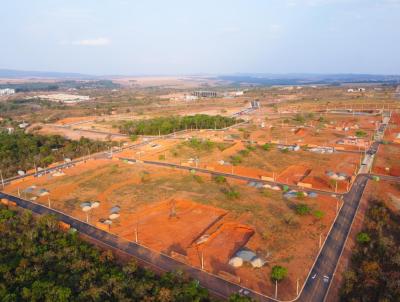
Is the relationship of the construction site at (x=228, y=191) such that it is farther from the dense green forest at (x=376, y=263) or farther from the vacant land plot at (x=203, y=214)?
the dense green forest at (x=376, y=263)

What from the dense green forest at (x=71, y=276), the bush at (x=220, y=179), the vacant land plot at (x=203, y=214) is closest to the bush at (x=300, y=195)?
the vacant land plot at (x=203, y=214)

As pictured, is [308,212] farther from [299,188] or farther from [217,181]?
[217,181]

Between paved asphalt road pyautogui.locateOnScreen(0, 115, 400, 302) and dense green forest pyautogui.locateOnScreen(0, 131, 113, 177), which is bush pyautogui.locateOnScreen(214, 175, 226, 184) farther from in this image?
dense green forest pyautogui.locateOnScreen(0, 131, 113, 177)

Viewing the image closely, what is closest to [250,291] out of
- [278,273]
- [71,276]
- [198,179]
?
[278,273]

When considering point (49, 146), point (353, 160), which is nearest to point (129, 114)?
point (49, 146)

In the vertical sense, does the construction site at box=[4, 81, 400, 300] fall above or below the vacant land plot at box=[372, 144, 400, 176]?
below

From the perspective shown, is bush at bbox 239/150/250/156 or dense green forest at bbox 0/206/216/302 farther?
bush at bbox 239/150/250/156

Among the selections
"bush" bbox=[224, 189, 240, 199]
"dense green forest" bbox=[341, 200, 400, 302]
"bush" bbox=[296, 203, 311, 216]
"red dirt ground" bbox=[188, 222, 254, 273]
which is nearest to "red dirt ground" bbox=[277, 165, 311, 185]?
"bush" bbox=[224, 189, 240, 199]

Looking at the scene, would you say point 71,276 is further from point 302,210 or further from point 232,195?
point 302,210
